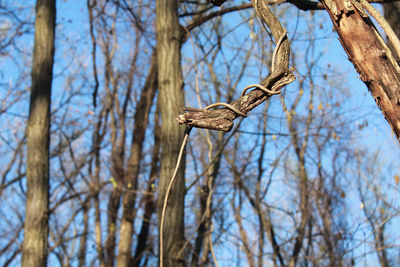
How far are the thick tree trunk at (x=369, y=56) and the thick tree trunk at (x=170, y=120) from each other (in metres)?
2.20

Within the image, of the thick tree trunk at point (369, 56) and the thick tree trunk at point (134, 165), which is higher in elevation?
the thick tree trunk at point (134, 165)

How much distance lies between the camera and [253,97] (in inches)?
69.8

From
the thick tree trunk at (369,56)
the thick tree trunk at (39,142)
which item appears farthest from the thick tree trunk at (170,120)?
the thick tree trunk at (369,56)

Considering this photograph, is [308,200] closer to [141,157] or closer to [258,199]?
[258,199]

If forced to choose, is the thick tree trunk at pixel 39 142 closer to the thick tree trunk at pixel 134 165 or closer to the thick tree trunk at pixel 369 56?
the thick tree trunk at pixel 134 165

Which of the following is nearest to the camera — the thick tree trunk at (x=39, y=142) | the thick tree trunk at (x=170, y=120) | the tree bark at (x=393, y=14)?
the tree bark at (x=393, y=14)

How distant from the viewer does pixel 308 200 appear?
28.6ft

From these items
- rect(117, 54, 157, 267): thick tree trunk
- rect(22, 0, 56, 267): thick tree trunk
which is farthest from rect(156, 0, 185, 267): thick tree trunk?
rect(117, 54, 157, 267): thick tree trunk

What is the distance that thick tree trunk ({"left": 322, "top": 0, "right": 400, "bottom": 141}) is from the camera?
1690 millimetres

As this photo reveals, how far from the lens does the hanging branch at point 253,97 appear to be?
167 cm

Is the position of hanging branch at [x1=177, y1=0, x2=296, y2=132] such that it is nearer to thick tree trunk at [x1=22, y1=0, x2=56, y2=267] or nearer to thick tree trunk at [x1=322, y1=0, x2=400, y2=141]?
thick tree trunk at [x1=322, y1=0, x2=400, y2=141]

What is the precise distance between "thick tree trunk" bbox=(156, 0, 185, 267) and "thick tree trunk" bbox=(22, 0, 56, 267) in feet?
4.04

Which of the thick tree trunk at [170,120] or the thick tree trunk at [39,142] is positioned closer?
the thick tree trunk at [170,120]

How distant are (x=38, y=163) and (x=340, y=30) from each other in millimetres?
3399
